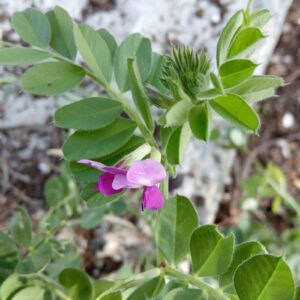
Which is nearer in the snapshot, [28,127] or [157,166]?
[157,166]

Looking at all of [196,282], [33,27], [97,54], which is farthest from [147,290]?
[33,27]

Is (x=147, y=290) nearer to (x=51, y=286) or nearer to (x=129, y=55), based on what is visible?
(x=51, y=286)

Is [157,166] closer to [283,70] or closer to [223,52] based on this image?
[223,52]

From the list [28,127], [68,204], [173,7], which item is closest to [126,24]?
[173,7]

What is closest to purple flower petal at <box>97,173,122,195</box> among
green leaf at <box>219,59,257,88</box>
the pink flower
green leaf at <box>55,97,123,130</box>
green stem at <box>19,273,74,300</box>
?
the pink flower

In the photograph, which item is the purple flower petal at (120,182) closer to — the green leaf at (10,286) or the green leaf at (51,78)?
the green leaf at (51,78)
